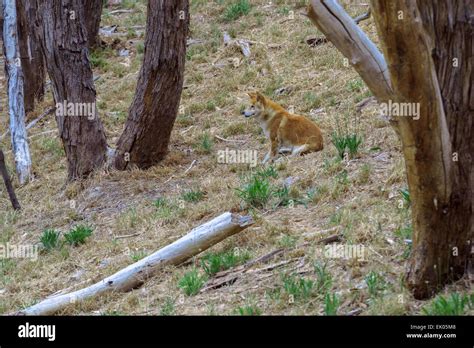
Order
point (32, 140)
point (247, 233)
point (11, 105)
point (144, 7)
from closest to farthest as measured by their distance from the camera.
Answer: point (247, 233) → point (11, 105) → point (32, 140) → point (144, 7)

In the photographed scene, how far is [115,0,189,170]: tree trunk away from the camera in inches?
454

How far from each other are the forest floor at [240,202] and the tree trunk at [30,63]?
12.3 inches

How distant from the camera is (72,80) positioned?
464 inches

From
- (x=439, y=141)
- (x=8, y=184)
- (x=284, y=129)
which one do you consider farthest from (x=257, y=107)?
(x=439, y=141)

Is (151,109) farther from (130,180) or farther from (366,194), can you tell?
(366,194)

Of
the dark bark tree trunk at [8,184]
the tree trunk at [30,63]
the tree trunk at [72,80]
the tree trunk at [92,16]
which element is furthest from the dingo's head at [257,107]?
the tree trunk at [92,16]

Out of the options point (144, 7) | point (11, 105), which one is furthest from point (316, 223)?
point (144, 7)

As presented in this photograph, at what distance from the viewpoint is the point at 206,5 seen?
773 inches

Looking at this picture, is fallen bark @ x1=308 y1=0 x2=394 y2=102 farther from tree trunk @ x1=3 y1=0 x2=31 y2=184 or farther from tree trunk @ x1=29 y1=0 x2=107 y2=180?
tree trunk @ x1=3 y1=0 x2=31 y2=184

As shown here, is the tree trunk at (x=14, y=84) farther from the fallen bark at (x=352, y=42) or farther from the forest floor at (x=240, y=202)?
the fallen bark at (x=352, y=42)

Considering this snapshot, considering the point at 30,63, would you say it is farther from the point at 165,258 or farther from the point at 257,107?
the point at 165,258

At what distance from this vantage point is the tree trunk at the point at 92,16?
17.7 metres

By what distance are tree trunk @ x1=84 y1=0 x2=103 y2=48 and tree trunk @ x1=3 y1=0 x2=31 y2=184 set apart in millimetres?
4059

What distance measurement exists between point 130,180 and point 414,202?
6432 mm
